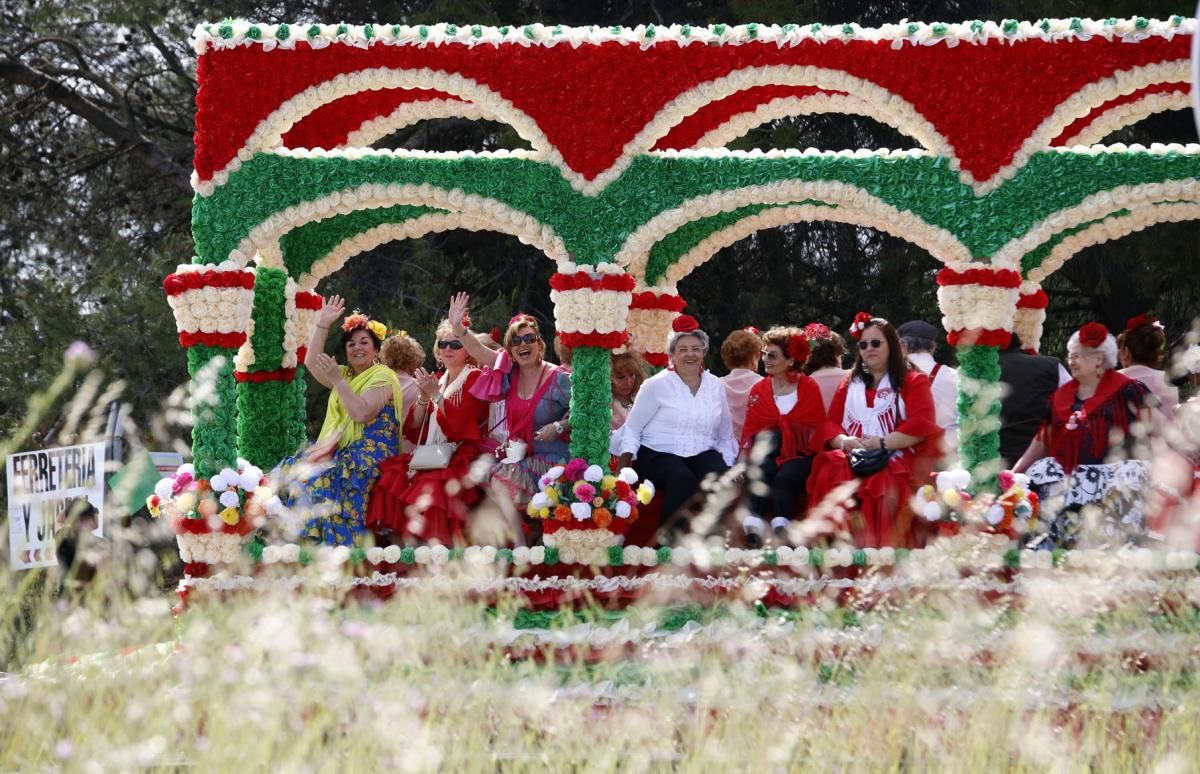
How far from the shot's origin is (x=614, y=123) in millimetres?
7832

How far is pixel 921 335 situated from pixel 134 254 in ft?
28.9

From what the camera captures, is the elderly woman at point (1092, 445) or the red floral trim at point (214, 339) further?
the red floral trim at point (214, 339)

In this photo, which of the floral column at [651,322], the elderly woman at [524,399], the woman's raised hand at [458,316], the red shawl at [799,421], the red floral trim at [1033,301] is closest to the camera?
the red shawl at [799,421]

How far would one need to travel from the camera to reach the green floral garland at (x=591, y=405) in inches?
305

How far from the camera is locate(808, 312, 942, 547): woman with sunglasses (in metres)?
7.54

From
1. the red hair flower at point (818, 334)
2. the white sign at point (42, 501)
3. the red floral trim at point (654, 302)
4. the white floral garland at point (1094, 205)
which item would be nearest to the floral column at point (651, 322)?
the red floral trim at point (654, 302)

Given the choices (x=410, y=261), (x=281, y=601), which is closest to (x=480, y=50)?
(x=281, y=601)

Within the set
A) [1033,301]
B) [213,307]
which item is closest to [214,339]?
[213,307]

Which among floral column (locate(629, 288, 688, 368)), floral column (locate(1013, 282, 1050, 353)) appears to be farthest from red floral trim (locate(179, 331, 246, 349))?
floral column (locate(1013, 282, 1050, 353))

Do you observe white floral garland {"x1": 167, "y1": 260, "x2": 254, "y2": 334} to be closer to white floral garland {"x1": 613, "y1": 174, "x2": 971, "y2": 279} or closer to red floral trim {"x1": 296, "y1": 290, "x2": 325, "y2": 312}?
red floral trim {"x1": 296, "y1": 290, "x2": 325, "y2": 312}

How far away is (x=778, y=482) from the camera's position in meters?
7.83

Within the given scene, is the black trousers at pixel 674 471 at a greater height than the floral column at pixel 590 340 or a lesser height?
lesser

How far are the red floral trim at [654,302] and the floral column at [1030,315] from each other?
215 cm

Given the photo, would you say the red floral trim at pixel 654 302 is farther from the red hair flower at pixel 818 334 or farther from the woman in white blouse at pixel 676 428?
the woman in white blouse at pixel 676 428
